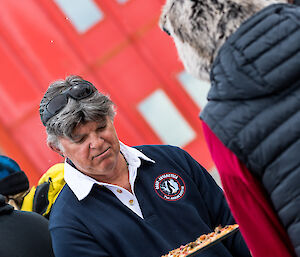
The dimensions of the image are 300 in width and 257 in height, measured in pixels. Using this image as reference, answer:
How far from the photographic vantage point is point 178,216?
56.7 inches

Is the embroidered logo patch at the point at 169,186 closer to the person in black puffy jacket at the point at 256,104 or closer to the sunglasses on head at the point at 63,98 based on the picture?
the sunglasses on head at the point at 63,98

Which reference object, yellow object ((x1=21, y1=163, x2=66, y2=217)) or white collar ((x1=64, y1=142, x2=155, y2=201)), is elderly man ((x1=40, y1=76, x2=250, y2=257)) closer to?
white collar ((x1=64, y1=142, x2=155, y2=201))

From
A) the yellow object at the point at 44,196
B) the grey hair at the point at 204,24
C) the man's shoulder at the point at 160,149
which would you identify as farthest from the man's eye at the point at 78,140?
the yellow object at the point at 44,196

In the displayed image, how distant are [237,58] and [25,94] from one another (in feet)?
8.21

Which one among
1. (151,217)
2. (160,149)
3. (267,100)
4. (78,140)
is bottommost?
(151,217)

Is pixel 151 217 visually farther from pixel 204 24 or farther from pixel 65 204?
pixel 204 24

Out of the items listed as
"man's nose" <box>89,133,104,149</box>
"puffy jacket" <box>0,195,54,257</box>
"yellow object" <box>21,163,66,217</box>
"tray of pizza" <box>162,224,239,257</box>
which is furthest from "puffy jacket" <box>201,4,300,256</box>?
"yellow object" <box>21,163,66,217</box>

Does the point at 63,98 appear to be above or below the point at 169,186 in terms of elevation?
above

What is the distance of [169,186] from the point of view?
149 cm

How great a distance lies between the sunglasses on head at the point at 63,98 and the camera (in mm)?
1457

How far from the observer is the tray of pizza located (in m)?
1.37

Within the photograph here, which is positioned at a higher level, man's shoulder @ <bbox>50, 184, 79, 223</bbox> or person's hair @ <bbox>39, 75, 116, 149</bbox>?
person's hair @ <bbox>39, 75, 116, 149</bbox>

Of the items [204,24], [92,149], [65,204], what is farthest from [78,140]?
[204,24]

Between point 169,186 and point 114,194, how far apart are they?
19cm
